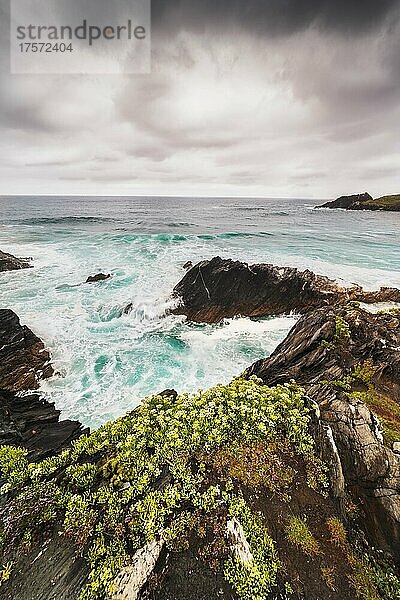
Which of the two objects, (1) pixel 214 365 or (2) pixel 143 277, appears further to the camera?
(2) pixel 143 277

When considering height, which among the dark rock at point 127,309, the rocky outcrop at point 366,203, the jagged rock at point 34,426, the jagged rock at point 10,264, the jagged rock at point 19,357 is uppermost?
the rocky outcrop at point 366,203

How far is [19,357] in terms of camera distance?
14.5 m

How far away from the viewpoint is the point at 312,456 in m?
5.89

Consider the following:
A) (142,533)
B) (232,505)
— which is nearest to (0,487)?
(142,533)

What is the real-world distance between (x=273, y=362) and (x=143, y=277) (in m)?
18.1

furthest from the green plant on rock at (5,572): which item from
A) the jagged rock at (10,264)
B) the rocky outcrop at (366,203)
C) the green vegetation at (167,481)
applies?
the rocky outcrop at (366,203)

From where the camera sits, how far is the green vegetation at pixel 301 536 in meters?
4.75

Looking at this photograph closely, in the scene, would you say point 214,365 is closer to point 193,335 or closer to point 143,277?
point 193,335

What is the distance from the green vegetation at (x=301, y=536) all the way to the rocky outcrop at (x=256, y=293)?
1531cm

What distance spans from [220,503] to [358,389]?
5.42 meters

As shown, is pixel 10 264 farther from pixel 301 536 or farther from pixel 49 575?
pixel 301 536

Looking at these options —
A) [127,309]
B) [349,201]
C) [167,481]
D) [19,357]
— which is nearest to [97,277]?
[127,309]

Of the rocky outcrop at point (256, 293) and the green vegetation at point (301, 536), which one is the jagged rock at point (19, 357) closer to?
the rocky outcrop at point (256, 293)

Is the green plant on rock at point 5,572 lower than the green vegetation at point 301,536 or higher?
lower
